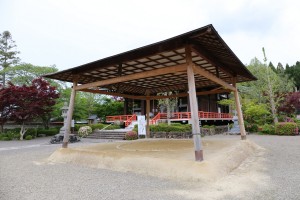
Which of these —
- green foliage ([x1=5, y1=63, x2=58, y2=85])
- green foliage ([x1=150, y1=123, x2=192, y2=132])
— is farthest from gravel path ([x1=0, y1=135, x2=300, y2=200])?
green foliage ([x1=5, y1=63, x2=58, y2=85])

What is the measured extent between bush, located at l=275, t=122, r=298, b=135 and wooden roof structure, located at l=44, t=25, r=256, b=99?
10659mm

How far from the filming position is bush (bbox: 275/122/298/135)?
1753cm

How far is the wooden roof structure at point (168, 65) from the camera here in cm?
606

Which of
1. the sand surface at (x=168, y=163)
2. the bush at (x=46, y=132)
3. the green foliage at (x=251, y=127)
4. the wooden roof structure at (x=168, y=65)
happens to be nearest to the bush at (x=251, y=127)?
the green foliage at (x=251, y=127)

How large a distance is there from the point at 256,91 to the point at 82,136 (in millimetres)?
19447

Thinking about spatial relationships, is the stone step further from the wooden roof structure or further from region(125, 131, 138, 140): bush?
the wooden roof structure

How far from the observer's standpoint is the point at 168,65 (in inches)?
336

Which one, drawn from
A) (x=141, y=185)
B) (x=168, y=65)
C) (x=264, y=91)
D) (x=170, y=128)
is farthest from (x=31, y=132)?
(x=264, y=91)

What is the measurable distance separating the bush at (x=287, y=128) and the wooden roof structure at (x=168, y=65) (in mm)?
10659

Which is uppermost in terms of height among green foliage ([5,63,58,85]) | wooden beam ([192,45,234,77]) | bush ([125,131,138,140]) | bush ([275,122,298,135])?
green foliage ([5,63,58,85])

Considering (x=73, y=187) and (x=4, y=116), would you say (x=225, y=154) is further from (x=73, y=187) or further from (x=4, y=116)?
(x=4, y=116)

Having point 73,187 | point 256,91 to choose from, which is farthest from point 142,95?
point 256,91

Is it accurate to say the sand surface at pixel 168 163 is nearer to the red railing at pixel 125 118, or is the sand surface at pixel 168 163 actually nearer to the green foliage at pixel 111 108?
the red railing at pixel 125 118

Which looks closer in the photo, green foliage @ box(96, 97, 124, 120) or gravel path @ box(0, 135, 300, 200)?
gravel path @ box(0, 135, 300, 200)
